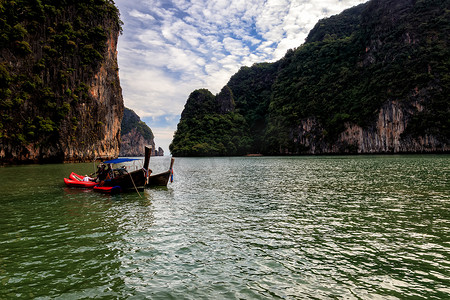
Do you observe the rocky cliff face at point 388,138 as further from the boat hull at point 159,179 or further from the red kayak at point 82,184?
the red kayak at point 82,184

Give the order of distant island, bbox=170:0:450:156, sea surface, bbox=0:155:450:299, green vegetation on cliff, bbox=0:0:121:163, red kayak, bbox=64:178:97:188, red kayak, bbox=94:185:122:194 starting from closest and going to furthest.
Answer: sea surface, bbox=0:155:450:299 < red kayak, bbox=94:185:122:194 < red kayak, bbox=64:178:97:188 < green vegetation on cliff, bbox=0:0:121:163 < distant island, bbox=170:0:450:156

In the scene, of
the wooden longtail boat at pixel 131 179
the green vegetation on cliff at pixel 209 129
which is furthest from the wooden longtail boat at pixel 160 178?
the green vegetation on cliff at pixel 209 129

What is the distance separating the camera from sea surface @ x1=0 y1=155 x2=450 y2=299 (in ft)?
16.5

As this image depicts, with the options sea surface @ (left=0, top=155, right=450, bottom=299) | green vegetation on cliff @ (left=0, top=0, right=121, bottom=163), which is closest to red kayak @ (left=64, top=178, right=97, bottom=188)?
sea surface @ (left=0, top=155, right=450, bottom=299)

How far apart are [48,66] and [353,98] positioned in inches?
3700

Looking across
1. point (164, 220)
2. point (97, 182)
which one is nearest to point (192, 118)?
point (97, 182)

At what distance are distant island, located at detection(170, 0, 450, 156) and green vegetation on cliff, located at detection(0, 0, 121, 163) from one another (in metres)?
66.6

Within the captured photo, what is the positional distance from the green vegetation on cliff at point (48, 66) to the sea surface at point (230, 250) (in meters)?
45.6

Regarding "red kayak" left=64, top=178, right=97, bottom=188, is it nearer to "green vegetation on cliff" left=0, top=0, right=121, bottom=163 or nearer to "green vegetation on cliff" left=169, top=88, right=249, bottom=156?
"green vegetation on cliff" left=0, top=0, right=121, bottom=163

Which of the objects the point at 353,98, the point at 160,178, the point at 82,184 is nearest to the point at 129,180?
the point at 160,178

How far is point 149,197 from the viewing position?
1625cm

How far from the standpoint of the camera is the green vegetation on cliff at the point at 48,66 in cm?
4641

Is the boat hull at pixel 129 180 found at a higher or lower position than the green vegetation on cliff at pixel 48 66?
lower

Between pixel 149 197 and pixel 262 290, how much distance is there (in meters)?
12.7
